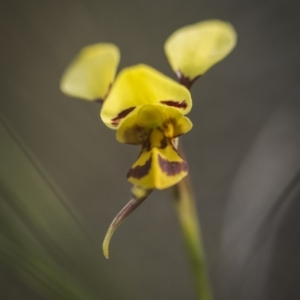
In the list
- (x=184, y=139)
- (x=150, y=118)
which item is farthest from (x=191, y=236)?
(x=184, y=139)

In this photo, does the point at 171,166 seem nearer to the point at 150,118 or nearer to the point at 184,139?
the point at 150,118

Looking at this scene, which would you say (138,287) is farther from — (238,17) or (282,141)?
(238,17)

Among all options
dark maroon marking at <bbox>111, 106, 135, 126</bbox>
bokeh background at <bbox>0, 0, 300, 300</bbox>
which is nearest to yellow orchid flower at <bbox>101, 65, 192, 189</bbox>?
dark maroon marking at <bbox>111, 106, 135, 126</bbox>

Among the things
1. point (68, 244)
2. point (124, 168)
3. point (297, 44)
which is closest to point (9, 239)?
point (68, 244)

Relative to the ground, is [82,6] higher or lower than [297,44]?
higher

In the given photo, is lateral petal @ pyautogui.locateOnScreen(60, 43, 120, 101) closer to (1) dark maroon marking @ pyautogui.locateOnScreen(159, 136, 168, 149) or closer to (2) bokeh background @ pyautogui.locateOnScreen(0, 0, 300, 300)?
(1) dark maroon marking @ pyautogui.locateOnScreen(159, 136, 168, 149)

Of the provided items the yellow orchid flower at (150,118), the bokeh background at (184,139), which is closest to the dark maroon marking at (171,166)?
the yellow orchid flower at (150,118)
